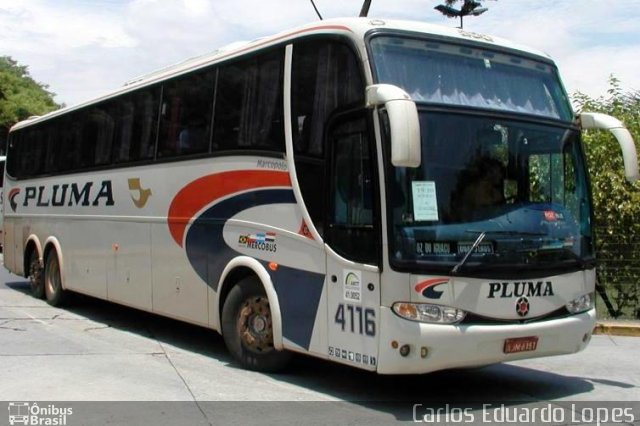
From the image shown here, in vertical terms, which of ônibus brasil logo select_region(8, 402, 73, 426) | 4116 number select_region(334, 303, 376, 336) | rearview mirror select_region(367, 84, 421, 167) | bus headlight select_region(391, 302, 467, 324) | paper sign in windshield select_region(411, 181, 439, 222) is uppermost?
rearview mirror select_region(367, 84, 421, 167)

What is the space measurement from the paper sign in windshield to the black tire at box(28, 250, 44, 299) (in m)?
9.56

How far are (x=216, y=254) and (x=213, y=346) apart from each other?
1.79m

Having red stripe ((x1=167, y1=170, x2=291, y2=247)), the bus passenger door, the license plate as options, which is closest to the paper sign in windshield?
the bus passenger door

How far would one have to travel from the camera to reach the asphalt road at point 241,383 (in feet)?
22.5

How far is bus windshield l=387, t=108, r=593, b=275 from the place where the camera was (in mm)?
6594

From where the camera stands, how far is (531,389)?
26.0 ft

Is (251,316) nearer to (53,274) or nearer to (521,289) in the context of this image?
(521,289)

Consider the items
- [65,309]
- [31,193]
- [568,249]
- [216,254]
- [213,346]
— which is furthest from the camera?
[31,193]

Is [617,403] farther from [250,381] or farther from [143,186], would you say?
[143,186]

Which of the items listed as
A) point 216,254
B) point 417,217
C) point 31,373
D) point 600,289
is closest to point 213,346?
point 216,254

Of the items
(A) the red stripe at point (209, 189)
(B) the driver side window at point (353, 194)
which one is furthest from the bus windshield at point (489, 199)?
(A) the red stripe at point (209, 189)

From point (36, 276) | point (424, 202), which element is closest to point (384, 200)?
point (424, 202)

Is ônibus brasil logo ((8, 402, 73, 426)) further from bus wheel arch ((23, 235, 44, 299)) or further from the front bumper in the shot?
bus wheel arch ((23, 235, 44, 299))

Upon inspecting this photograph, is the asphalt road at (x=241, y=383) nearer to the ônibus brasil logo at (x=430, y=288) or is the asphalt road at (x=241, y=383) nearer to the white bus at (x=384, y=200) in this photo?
the white bus at (x=384, y=200)
